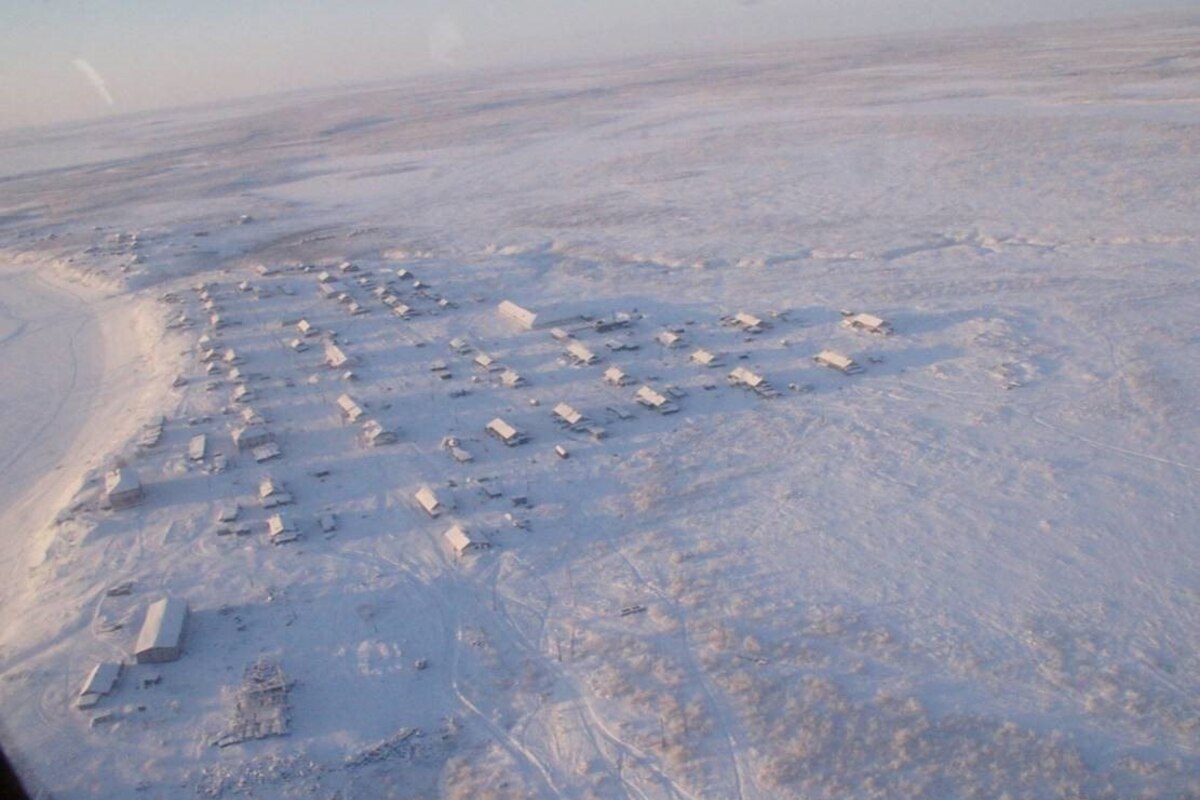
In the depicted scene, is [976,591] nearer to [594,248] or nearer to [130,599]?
[130,599]

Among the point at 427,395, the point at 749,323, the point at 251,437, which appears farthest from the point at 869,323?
the point at 251,437

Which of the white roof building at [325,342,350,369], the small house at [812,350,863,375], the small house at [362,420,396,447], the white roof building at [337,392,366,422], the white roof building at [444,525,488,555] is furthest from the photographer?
the white roof building at [325,342,350,369]

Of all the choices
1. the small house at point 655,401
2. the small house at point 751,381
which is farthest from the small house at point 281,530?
the small house at point 751,381

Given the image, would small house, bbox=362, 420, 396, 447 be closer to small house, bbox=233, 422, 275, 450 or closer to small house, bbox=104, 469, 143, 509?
small house, bbox=233, 422, 275, 450

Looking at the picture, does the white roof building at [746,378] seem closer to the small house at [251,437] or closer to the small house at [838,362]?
the small house at [838,362]

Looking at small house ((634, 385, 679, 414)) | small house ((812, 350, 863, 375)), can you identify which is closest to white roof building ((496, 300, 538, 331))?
small house ((634, 385, 679, 414))

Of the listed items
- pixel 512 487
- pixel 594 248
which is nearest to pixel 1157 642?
pixel 512 487
